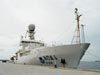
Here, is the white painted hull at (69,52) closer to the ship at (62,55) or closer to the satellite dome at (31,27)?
the ship at (62,55)

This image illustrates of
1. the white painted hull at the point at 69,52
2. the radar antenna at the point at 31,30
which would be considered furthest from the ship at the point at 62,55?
the radar antenna at the point at 31,30

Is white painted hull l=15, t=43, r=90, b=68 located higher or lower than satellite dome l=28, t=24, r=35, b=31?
lower

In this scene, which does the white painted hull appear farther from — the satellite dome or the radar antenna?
the satellite dome

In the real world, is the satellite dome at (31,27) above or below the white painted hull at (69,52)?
above

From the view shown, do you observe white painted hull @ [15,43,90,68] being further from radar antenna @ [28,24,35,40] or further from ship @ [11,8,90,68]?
radar antenna @ [28,24,35,40]

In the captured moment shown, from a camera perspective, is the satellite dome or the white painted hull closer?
the white painted hull

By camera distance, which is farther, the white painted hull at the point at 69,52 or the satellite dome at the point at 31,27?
the satellite dome at the point at 31,27

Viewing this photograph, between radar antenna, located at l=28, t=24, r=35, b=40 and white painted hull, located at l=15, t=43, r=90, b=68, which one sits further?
radar antenna, located at l=28, t=24, r=35, b=40

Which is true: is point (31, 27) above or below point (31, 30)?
above

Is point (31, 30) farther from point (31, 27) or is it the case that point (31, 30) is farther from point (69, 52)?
point (69, 52)

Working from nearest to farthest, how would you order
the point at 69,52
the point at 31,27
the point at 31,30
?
the point at 69,52 < the point at 31,27 < the point at 31,30

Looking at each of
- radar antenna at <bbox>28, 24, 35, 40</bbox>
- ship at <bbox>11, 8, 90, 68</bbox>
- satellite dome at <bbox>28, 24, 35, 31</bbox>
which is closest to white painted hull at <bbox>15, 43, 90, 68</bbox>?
ship at <bbox>11, 8, 90, 68</bbox>

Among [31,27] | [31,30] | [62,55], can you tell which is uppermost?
[31,27]

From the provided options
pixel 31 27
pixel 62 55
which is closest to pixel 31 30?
pixel 31 27
